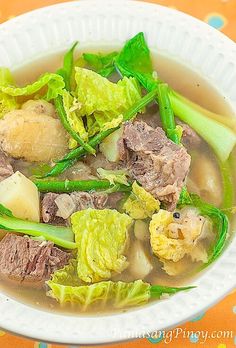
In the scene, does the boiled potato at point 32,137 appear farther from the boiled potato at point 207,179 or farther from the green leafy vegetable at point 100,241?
the boiled potato at point 207,179

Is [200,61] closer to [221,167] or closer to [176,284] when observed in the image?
[221,167]

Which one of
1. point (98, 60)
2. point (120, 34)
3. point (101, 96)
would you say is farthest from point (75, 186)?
point (120, 34)

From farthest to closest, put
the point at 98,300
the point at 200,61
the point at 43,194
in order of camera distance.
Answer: the point at 200,61 → the point at 43,194 → the point at 98,300

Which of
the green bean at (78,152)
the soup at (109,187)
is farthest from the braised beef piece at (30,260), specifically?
the green bean at (78,152)

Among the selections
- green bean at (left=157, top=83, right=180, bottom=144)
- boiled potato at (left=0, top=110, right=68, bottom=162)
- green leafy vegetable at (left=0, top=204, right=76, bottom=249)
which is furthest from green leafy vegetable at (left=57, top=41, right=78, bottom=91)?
green leafy vegetable at (left=0, top=204, right=76, bottom=249)

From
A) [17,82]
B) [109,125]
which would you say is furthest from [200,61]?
[17,82]
